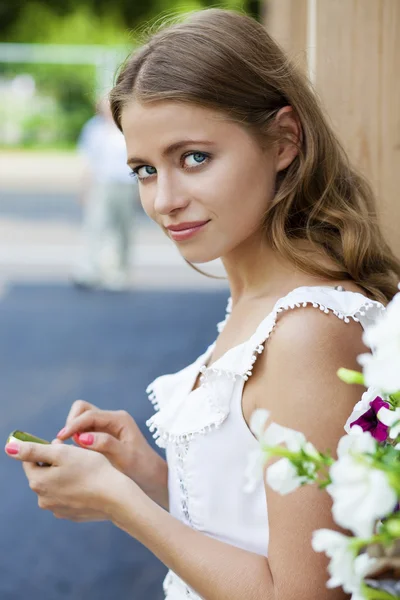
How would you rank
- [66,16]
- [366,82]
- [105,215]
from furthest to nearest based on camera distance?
[66,16], [105,215], [366,82]

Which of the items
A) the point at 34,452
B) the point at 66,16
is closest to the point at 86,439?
the point at 34,452

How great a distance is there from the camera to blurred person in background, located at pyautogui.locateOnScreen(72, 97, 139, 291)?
916cm

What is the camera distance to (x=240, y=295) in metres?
1.63

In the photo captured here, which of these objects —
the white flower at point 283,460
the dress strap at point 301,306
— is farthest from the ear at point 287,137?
the white flower at point 283,460

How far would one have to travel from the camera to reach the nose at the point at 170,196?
1.39 meters

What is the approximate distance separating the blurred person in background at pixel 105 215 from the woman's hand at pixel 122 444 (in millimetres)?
7509

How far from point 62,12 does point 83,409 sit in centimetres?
2873

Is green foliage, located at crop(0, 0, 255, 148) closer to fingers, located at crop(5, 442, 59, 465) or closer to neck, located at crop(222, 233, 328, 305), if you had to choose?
neck, located at crop(222, 233, 328, 305)

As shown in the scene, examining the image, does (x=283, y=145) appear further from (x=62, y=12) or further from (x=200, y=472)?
(x=62, y=12)

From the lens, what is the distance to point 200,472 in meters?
1.42

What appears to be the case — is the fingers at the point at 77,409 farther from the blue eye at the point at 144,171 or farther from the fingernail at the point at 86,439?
the blue eye at the point at 144,171

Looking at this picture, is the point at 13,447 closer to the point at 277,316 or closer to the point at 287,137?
the point at 277,316

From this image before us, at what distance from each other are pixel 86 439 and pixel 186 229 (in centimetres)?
44

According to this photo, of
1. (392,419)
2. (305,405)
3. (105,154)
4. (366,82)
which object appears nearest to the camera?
(392,419)
